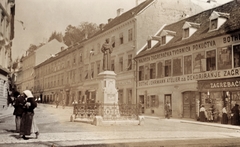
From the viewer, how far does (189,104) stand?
9.45 metres

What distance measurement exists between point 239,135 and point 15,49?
4798 millimetres

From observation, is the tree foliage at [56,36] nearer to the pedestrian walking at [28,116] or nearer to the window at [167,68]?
the pedestrian walking at [28,116]

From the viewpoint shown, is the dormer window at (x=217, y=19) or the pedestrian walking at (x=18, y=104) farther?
the dormer window at (x=217, y=19)

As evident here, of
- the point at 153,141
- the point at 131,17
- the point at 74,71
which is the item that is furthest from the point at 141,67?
the point at 153,141

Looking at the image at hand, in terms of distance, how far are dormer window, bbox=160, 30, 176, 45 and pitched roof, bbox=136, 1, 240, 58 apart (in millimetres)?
189

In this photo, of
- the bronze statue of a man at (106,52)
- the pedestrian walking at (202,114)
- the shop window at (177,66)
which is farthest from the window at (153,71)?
the bronze statue of a man at (106,52)

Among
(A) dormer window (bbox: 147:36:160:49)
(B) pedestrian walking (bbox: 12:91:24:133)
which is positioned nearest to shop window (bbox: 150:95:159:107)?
(A) dormer window (bbox: 147:36:160:49)

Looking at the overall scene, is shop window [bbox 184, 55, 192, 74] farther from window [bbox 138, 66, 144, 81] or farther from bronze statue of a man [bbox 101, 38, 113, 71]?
bronze statue of a man [bbox 101, 38, 113, 71]

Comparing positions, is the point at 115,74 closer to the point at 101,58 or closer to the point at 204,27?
the point at 101,58

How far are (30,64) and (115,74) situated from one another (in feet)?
7.64

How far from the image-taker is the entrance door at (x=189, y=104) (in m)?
9.28

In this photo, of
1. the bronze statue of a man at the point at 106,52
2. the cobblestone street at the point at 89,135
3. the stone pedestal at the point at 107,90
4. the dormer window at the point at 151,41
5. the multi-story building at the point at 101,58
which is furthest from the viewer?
the dormer window at the point at 151,41

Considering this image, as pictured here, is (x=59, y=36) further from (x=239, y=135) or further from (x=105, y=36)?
(x=239, y=135)

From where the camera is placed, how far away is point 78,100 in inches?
282
